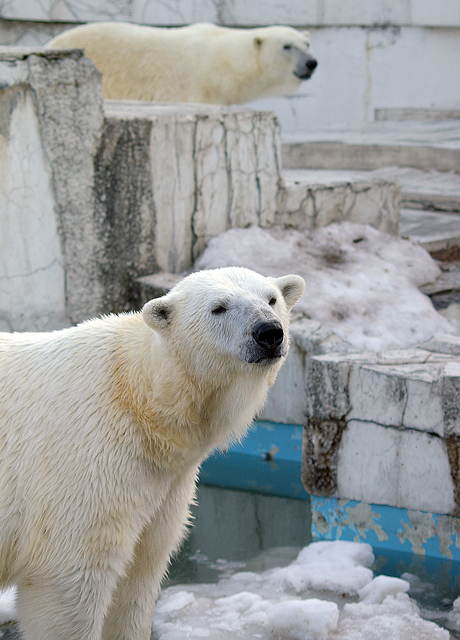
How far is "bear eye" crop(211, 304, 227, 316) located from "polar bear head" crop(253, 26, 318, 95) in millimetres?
4942

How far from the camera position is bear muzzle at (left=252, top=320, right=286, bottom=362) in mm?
1825

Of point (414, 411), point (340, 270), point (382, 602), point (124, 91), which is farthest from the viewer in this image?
point (124, 91)

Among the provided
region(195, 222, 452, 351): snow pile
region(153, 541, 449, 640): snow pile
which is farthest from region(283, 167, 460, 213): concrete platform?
region(153, 541, 449, 640): snow pile

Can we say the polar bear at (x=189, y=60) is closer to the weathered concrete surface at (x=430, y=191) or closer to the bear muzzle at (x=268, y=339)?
the weathered concrete surface at (x=430, y=191)

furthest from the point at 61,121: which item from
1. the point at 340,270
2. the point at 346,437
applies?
the point at 346,437

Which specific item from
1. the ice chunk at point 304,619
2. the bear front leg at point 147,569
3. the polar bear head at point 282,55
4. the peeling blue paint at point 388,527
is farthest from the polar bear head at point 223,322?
the polar bear head at point 282,55

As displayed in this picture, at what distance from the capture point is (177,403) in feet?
6.52

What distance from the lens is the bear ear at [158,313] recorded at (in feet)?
6.35

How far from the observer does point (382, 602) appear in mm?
2674

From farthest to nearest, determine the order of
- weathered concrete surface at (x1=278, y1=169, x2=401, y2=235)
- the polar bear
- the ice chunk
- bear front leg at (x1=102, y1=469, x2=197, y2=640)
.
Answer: the polar bear
weathered concrete surface at (x1=278, y1=169, x2=401, y2=235)
the ice chunk
bear front leg at (x1=102, y1=469, x2=197, y2=640)

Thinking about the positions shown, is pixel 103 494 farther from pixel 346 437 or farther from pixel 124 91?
pixel 124 91

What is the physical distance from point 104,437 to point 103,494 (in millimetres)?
145

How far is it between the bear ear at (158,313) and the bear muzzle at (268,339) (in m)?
0.26

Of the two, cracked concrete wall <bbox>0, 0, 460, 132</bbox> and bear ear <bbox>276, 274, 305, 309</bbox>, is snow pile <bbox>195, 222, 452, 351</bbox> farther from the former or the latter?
cracked concrete wall <bbox>0, 0, 460, 132</bbox>
